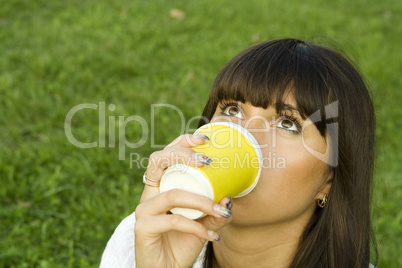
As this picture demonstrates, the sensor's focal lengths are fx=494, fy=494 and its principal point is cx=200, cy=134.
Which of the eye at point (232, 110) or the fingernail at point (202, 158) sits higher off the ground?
the eye at point (232, 110)

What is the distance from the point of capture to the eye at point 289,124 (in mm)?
1853

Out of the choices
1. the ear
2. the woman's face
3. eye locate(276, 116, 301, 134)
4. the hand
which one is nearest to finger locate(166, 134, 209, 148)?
the hand

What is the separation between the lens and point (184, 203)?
1.39m

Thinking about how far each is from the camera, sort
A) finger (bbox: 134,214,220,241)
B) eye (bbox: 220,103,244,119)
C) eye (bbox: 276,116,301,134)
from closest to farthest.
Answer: finger (bbox: 134,214,220,241)
eye (bbox: 276,116,301,134)
eye (bbox: 220,103,244,119)

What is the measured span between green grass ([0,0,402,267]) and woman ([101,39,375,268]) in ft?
3.58

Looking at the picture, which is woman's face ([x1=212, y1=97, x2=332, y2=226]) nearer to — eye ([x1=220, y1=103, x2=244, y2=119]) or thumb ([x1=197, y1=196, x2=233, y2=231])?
eye ([x1=220, y1=103, x2=244, y2=119])

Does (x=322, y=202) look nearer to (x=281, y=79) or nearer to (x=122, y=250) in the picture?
(x=281, y=79)

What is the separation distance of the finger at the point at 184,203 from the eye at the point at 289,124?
556mm

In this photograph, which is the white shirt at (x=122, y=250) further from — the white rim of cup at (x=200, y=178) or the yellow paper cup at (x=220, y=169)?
the white rim of cup at (x=200, y=178)

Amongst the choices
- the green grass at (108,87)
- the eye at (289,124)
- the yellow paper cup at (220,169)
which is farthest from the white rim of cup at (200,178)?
the green grass at (108,87)

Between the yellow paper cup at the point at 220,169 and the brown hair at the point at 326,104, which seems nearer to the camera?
the yellow paper cup at the point at 220,169

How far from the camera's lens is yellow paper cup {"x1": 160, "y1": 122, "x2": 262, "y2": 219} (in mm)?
1376

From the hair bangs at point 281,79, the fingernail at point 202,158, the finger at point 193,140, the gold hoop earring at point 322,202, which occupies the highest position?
the hair bangs at point 281,79

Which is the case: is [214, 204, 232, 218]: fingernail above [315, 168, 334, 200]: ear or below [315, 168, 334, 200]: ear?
above
